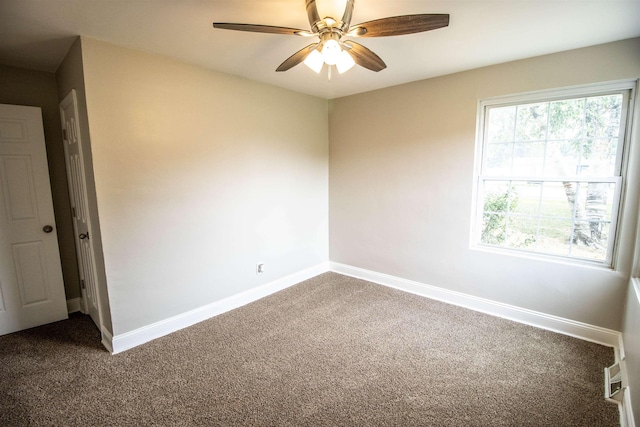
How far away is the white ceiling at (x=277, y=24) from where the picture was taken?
1.76 m

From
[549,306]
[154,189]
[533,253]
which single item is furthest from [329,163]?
[549,306]

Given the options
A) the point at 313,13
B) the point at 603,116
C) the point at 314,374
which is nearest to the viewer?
the point at 313,13

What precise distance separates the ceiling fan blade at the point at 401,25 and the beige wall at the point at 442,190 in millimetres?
1652

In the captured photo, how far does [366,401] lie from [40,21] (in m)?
3.21

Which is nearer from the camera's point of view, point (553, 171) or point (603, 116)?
point (603, 116)

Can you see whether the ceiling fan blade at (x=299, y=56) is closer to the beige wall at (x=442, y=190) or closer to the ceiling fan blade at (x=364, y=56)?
the ceiling fan blade at (x=364, y=56)

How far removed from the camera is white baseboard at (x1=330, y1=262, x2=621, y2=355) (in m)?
2.49

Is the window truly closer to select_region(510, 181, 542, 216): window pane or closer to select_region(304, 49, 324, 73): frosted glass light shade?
select_region(510, 181, 542, 216): window pane

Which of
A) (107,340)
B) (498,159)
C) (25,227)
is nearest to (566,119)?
(498,159)

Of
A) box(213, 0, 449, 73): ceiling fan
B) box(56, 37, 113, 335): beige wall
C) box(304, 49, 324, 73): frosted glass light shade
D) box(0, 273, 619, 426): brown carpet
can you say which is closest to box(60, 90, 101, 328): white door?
box(56, 37, 113, 335): beige wall

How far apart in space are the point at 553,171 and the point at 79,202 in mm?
4316

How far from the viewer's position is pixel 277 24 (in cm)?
201

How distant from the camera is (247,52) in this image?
2.45 meters

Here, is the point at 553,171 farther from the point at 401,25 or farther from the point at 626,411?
the point at 401,25
